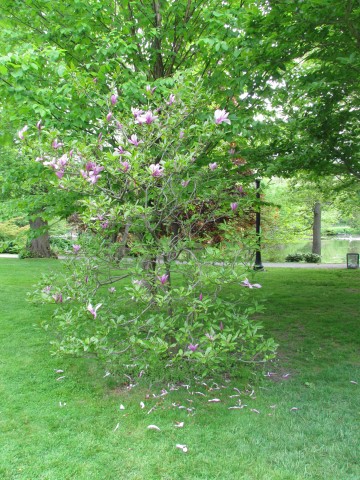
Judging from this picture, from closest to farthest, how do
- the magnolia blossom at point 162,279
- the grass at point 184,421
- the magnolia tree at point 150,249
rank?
the grass at point 184,421 < the magnolia tree at point 150,249 < the magnolia blossom at point 162,279

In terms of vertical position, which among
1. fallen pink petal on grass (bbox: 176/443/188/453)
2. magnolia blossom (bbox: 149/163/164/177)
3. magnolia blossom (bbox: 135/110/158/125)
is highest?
magnolia blossom (bbox: 135/110/158/125)

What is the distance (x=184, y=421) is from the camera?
3.15 metres

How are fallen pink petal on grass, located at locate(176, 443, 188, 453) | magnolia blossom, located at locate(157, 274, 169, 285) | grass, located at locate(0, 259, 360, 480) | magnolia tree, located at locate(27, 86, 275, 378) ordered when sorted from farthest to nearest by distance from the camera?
magnolia blossom, located at locate(157, 274, 169, 285)
magnolia tree, located at locate(27, 86, 275, 378)
fallen pink petal on grass, located at locate(176, 443, 188, 453)
grass, located at locate(0, 259, 360, 480)

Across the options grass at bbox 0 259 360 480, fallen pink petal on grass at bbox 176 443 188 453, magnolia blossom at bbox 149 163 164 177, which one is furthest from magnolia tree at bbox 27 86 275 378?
fallen pink petal on grass at bbox 176 443 188 453

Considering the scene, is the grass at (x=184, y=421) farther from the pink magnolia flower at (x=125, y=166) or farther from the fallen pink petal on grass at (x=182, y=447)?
the pink magnolia flower at (x=125, y=166)

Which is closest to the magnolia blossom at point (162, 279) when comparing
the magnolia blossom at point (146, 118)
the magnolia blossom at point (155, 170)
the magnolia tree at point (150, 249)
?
the magnolia tree at point (150, 249)

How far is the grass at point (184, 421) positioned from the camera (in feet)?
8.34

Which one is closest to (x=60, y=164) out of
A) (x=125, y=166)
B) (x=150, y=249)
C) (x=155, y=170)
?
Answer: (x=125, y=166)

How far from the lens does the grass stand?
254 cm

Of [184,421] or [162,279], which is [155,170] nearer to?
[162,279]

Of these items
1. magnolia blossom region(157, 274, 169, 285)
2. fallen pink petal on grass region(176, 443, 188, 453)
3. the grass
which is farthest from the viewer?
magnolia blossom region(157, 274, 169, 285)

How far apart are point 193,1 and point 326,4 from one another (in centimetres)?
203

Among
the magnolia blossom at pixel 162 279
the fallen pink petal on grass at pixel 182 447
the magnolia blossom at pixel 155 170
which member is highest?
the magnolia blossom at pixel 155 170

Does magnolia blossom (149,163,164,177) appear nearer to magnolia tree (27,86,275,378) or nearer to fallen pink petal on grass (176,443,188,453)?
magnolia tree (27,86,275,378)
